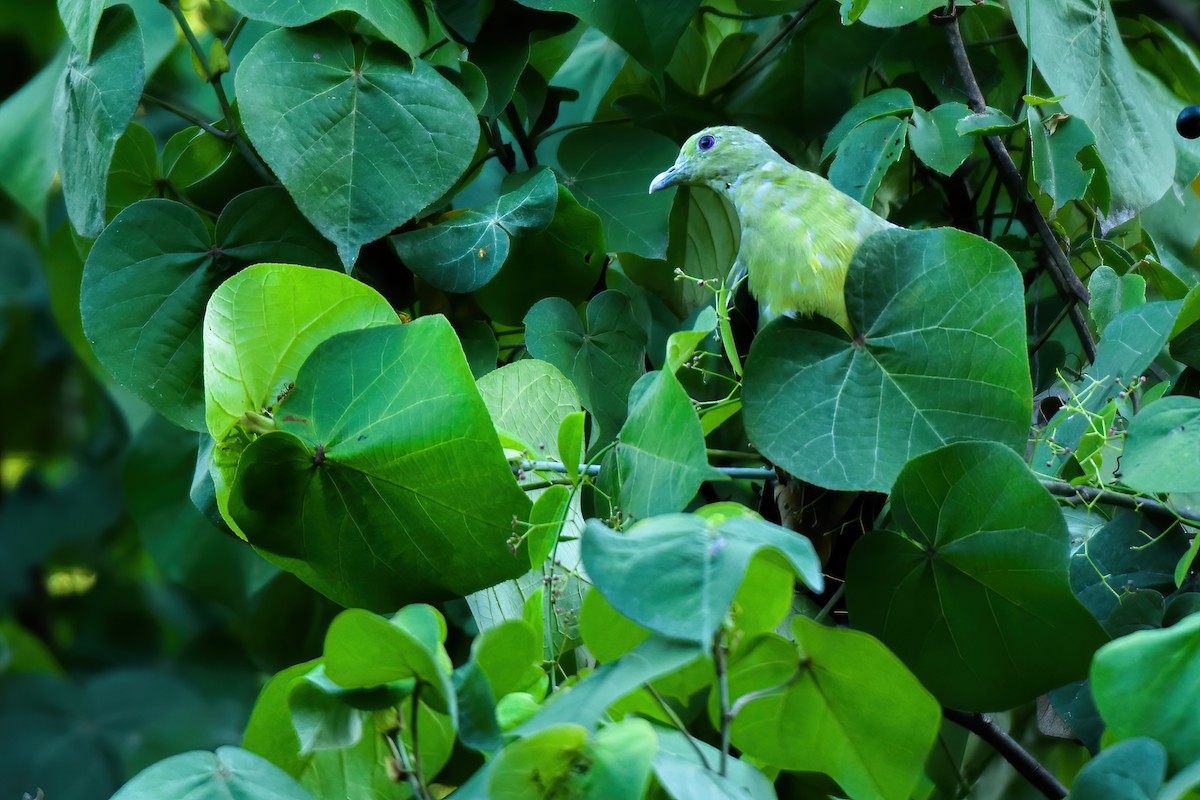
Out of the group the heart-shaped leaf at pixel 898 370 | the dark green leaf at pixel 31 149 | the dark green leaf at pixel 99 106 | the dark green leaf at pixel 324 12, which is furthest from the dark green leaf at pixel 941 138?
the dark green leaf at pixel 31 149

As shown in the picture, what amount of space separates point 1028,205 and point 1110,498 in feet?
0.57

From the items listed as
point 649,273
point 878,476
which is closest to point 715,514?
point 878,476

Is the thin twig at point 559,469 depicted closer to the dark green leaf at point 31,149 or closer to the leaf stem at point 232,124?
the leaf stem at point 232,124

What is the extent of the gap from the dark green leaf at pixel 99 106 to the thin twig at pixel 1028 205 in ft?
1.12

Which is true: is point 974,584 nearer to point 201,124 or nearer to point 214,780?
point 214,780

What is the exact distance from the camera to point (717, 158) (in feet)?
1.51

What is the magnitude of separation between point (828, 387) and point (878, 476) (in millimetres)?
33

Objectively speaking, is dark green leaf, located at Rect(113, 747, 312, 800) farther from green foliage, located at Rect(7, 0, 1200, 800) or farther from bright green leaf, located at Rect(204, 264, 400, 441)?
bright green leaf, located at Rect(204, 264, 400, 441)

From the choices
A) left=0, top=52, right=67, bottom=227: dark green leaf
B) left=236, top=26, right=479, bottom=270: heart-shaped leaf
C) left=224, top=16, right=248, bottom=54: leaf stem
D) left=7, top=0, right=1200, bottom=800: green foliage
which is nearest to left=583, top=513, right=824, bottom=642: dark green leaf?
left=7, top=0, right=1200, bottom=800: green foliage

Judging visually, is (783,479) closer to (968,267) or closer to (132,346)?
(968,267)

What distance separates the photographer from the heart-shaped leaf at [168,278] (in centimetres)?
Result: 43

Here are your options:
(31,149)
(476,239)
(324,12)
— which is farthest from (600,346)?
(31,149)

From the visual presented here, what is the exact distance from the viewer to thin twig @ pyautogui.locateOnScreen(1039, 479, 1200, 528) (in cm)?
33

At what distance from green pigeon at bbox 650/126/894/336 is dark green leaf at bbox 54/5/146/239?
0.81ft
